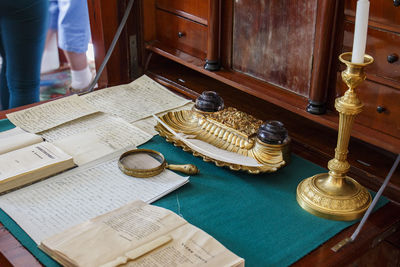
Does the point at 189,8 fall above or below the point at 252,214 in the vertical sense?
above

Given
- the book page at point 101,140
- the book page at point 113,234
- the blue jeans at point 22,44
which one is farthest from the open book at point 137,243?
the blue jeans at point 22,44

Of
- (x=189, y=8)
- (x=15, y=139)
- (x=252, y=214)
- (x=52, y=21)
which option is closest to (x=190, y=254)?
(x=252, y=214)

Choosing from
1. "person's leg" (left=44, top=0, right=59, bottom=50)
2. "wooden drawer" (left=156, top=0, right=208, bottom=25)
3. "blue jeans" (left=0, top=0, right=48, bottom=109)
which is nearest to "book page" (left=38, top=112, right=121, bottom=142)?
"wooden drawer" (left=156, top=0, right=208, bottom=25)

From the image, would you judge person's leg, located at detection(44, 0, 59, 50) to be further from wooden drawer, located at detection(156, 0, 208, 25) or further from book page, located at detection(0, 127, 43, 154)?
book page, located at detection(0, 127, 43, 154)

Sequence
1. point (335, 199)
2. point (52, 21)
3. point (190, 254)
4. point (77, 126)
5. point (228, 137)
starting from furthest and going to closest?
point (52, 21) < point (77, 126) < point (228, 137) < point (335, 199) < point (190, 254)

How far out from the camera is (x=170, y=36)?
189 centimetres

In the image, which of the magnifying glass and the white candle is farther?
the magnifying glass

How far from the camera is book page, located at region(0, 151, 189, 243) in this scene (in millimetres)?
1148

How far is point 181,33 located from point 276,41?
0.45 metres

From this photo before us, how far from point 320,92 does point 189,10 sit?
607 millimetres

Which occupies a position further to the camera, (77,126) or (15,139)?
(77,126)

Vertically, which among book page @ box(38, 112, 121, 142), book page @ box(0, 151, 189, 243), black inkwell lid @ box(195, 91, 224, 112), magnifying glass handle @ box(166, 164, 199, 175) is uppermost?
black inkwell lid @ box(195, 91, 224, 112)

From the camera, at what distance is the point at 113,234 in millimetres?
1060

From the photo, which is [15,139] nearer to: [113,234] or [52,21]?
[113,234]
